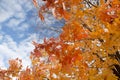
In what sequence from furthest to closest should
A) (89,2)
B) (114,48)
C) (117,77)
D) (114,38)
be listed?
(89,2), (117,77), (114,48), (114,38)

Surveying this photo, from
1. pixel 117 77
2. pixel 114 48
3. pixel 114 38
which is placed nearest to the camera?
pixel 114 38

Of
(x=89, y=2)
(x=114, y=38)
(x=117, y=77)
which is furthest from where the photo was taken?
(x=89, y=2)

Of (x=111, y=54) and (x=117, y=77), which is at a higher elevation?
(x=111, y=54)

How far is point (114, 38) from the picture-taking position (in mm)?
7605

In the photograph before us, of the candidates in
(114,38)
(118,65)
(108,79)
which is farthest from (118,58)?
(114,38)

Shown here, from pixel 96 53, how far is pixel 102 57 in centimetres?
25

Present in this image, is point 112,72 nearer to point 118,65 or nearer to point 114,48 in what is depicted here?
point 118,65

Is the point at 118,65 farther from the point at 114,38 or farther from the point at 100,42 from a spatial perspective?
the point at 114,38

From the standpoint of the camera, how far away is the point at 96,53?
948 cm

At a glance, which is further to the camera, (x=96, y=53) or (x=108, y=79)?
(x=96, y=53)

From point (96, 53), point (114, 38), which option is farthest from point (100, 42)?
point (114, 38)

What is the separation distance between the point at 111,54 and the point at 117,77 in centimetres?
79

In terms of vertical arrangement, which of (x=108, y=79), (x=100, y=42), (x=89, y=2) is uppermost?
(x=89, y=2)

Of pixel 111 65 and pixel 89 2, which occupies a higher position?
pixel 89 2
